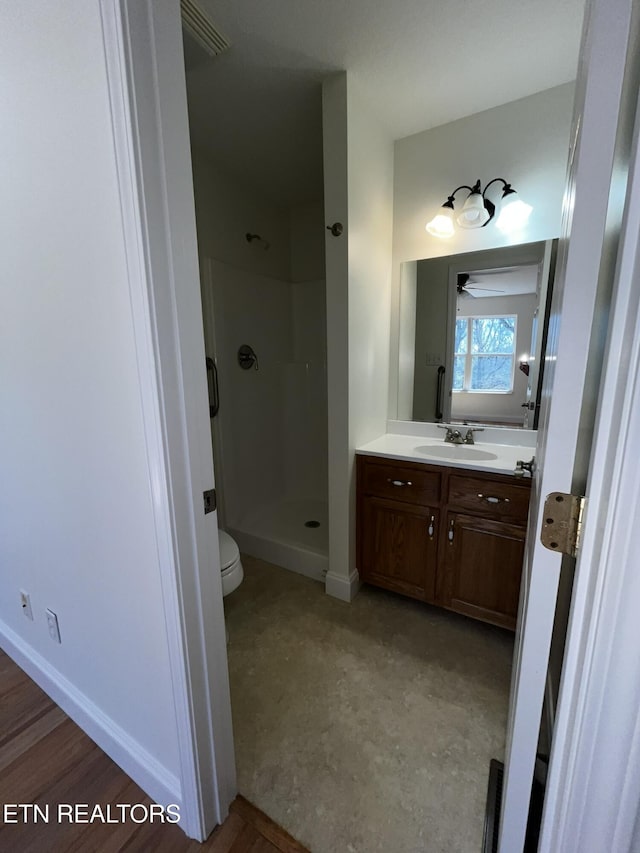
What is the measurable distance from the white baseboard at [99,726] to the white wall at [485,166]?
2.27 m

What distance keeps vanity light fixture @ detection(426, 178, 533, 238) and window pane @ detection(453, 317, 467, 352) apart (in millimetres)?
475

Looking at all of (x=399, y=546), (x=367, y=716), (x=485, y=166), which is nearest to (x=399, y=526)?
(x=399, y=546)

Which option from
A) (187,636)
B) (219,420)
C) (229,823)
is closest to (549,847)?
(187,636)

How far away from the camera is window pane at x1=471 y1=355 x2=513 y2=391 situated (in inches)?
76.0

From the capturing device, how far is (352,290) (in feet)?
5.68

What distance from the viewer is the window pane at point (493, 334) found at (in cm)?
190

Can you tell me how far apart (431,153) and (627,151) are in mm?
1844

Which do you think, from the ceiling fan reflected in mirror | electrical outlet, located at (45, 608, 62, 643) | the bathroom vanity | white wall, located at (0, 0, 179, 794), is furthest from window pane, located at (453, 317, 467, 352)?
electrical outlet, located at (45, 608, 62, 643)

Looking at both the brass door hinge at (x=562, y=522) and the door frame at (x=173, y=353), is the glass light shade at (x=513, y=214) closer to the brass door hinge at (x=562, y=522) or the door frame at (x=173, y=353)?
the door frame at (x=173, y=353)

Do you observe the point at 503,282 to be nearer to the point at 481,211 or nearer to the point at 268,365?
the point at 481,211

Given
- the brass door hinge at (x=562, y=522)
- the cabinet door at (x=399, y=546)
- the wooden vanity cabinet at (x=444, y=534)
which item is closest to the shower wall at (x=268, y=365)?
the cabinet door at (x=399, y=546)

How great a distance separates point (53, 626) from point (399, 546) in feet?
4.97

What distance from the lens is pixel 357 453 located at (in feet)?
6.23

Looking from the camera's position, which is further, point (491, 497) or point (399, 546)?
point (399, 546)
